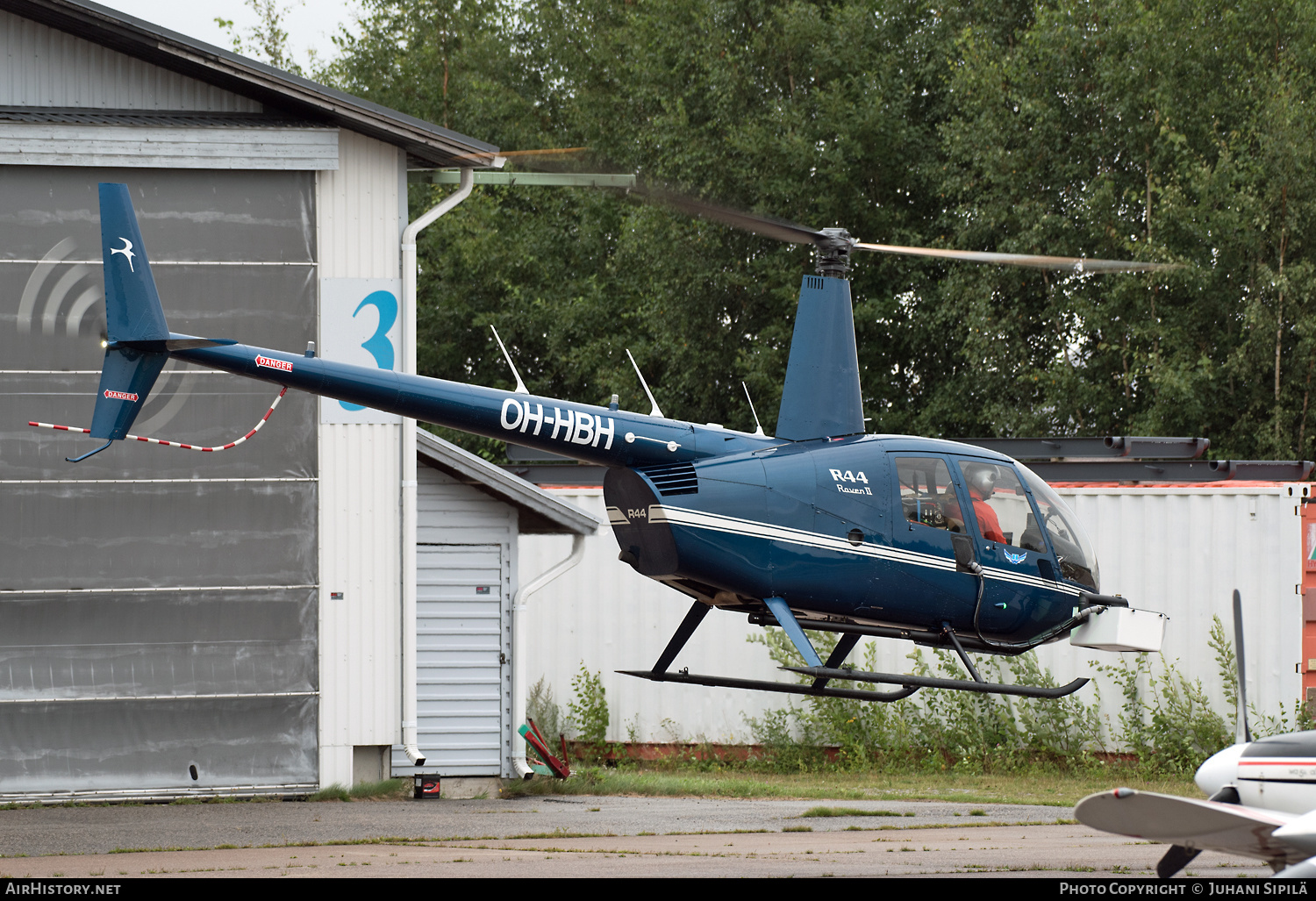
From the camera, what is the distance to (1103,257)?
26469 millimetres

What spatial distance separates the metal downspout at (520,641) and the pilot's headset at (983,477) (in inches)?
277

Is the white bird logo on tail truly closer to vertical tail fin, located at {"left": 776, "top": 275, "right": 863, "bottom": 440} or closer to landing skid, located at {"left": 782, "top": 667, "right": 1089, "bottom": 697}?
vertical tail fin, located at {"left": 776, "top": 275, "right": 863, "bottom": 440}

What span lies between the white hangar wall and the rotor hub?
321 inches

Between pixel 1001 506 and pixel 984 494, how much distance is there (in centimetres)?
17

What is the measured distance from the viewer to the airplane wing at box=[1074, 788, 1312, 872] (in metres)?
7.42

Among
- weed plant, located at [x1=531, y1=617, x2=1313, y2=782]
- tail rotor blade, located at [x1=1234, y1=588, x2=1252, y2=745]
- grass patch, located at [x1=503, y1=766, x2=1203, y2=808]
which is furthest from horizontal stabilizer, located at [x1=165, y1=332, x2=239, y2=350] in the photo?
weed plant, located at [x1=531, y1=617, x2=1313, y2=782]

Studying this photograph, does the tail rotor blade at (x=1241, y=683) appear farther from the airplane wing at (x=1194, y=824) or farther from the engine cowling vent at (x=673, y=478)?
the engine cowling vent at (x=673, y=478)

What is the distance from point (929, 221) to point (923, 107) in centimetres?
239

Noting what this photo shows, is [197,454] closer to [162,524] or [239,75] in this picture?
[162,524]

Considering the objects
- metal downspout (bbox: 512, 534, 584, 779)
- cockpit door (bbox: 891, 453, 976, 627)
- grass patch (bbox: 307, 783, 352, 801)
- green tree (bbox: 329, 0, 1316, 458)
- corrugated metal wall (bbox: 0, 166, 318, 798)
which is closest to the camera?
cockpit door (bbox: 891, 453, 976, 627)

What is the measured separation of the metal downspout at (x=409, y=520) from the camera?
15.4m

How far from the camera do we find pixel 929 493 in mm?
10391

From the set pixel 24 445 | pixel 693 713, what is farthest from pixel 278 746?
pixel 693 713
